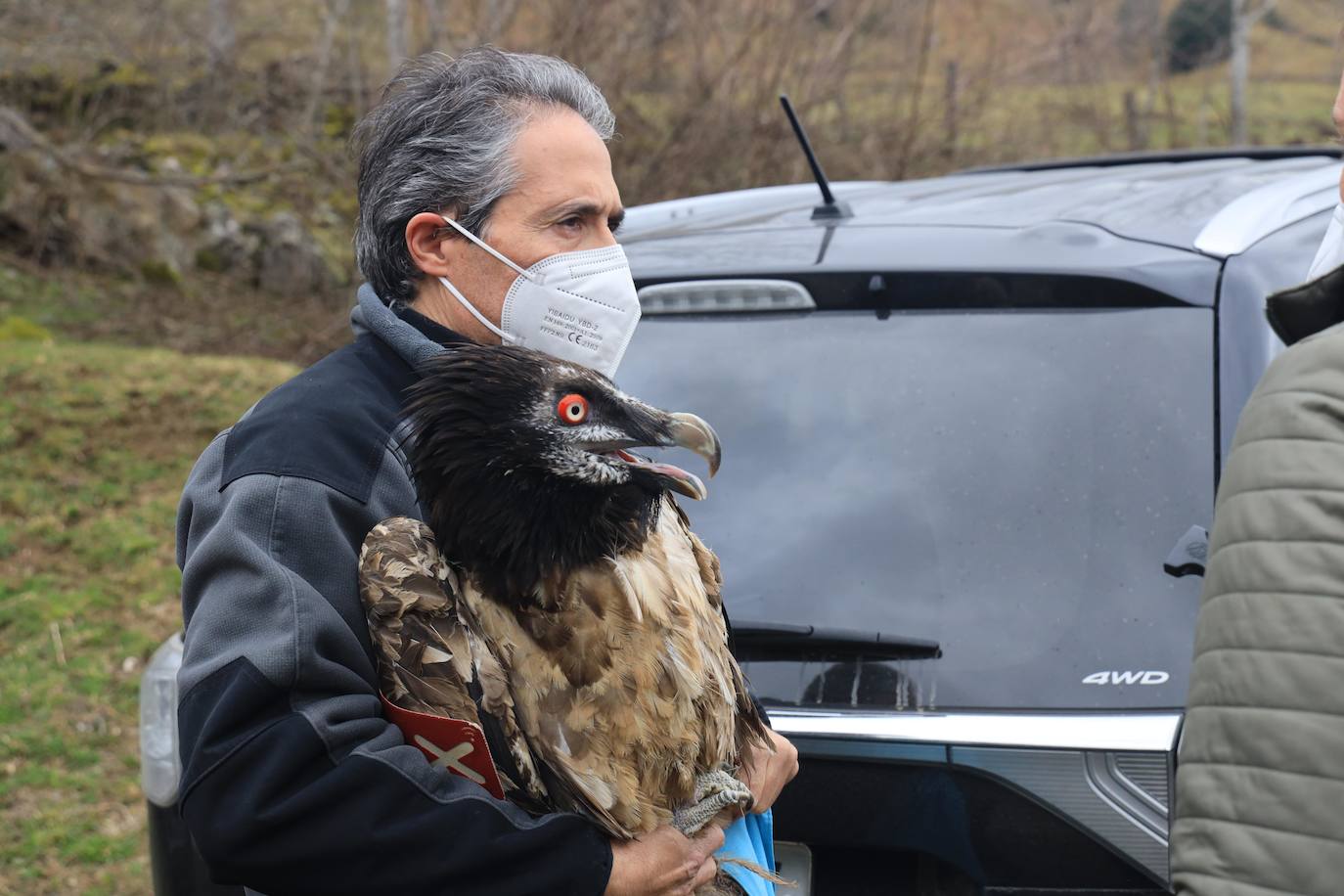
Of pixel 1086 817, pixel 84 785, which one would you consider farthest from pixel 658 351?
pixel 84 785

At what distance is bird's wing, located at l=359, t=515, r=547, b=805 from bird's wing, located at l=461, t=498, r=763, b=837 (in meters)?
0.08

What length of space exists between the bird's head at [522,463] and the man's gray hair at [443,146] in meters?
0.31

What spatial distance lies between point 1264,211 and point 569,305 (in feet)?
6.32

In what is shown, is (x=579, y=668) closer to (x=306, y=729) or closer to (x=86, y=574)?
(x=306, y=729)

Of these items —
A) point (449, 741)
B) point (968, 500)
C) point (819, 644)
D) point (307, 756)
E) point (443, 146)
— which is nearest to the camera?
point (307, 756)

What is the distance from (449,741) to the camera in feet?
6.16

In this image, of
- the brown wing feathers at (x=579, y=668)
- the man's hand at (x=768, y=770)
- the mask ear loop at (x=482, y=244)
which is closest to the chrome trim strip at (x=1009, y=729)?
the man's hand at (x=768, y=770)

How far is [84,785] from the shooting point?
5.55m

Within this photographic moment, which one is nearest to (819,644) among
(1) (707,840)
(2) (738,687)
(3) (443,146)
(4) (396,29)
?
(2) (738,687)

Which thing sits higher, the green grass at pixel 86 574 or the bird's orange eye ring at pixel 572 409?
the bird's orange eye ring at pixel 572 409

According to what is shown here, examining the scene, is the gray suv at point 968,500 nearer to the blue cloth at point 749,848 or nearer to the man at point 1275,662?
the blue cloth at point 749,848

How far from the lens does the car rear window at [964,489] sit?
2668 mm

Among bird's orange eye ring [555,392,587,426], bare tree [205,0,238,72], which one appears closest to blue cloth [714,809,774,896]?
bird's orange eye ring [555,392,587,426]

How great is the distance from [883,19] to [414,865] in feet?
38.0
